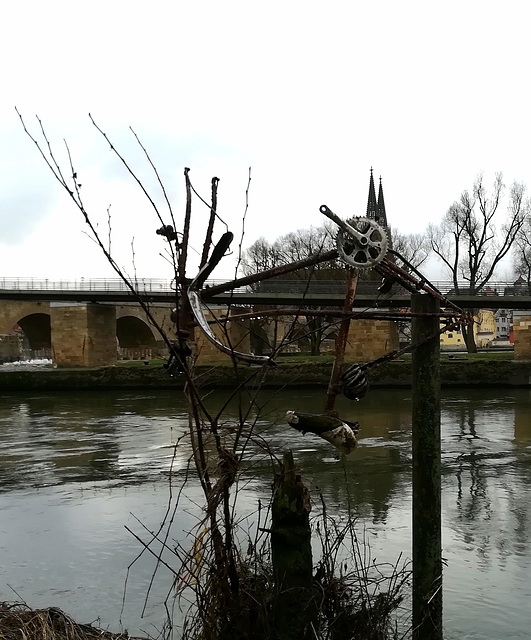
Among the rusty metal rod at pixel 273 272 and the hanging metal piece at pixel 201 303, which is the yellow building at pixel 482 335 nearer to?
the rusty metal rod at pixel 273 272

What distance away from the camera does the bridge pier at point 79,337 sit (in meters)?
39.8

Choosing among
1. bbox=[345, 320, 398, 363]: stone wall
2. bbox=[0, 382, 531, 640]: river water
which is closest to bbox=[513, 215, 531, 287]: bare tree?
bbox=[345, 320, 398, 363]: stone wall

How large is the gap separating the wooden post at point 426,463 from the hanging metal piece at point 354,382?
20.3 inches

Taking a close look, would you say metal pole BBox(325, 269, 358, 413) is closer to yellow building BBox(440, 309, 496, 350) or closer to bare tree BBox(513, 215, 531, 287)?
bare tree BBox(513, 215, 531, 287)

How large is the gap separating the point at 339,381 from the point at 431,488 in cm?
91

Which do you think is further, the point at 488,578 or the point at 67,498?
the point at 67,498

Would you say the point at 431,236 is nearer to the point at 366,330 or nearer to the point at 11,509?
the point at 366,330

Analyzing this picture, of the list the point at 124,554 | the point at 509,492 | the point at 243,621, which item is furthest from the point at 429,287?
the point at 509,492

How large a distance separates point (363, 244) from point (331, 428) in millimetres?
814

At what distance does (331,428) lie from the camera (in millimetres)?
3434

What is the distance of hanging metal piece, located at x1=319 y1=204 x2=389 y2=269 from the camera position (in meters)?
3.41

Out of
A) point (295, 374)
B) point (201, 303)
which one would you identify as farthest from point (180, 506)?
point (295, 374)

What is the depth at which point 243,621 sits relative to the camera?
370 cm

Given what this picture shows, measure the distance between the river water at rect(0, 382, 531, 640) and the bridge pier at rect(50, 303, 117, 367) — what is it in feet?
63.7
